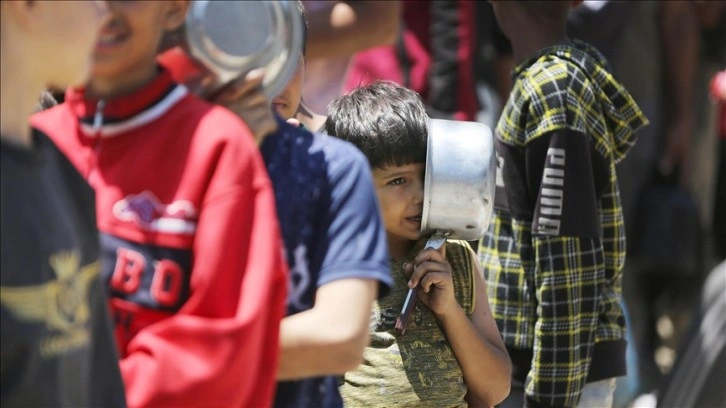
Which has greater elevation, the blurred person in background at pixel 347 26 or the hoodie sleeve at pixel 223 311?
the blurred person in background at pixel 347 26

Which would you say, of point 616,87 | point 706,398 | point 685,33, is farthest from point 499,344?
point 685,33

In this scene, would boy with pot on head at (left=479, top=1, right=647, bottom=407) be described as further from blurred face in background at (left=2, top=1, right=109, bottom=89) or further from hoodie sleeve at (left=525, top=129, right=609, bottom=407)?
blurred face in background at (left=2, top=1, right=109, bottom=89)

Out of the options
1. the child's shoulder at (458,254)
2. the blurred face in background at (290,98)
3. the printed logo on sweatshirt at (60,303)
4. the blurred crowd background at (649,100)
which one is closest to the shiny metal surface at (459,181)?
the child's shoulder at (458,254)

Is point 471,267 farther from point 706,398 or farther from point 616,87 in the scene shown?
point 706,398

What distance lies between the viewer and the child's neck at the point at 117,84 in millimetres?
1713

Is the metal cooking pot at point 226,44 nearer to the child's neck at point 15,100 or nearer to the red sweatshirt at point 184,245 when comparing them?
the red sweatshirt at point 184,245

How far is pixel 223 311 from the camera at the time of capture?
160cm

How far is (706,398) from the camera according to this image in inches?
173

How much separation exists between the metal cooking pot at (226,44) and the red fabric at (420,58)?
132 inches

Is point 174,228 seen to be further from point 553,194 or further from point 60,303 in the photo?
point 553,194

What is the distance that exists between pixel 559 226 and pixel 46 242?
72.3 inches

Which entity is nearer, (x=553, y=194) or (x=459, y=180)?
(x=459, y=180)

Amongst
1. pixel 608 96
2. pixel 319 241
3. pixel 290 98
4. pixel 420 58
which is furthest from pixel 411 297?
pixel 420 58

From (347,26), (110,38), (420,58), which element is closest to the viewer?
(110,38)
